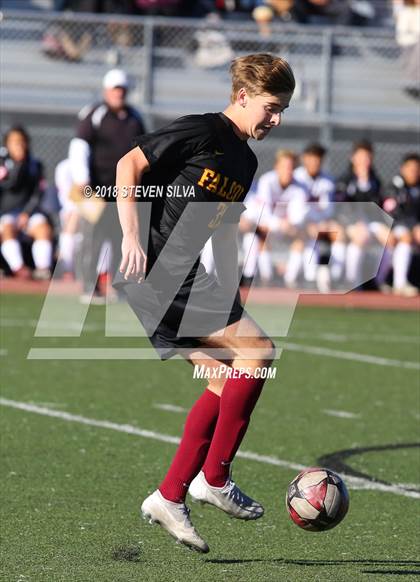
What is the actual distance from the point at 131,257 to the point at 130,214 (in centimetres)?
17

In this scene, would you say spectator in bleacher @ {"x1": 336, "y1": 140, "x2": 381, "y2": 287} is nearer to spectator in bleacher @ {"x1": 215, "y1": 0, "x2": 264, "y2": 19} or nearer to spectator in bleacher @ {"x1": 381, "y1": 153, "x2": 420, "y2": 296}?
spectator in bleacher @ {"x1": 381, "y1": 153, "x2": 420, "y2": 296}

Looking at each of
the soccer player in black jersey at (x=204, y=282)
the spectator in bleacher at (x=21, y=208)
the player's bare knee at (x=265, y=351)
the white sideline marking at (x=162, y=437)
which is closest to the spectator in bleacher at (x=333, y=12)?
the spectator in bleacher at (x=21, y=208)

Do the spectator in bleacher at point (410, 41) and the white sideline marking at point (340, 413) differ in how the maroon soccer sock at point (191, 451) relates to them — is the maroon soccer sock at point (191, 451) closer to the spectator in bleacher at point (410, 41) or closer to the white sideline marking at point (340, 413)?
the white sideline marking at point (340, 413)

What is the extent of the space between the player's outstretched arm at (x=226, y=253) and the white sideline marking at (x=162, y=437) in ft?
5.56

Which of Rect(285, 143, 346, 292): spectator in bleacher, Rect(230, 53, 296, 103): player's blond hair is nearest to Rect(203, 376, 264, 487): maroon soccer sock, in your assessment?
Rect(230, 53, 296, 103): player's blond hair

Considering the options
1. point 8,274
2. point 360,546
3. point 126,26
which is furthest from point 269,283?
point 360,546

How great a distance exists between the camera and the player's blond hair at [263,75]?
5020mm

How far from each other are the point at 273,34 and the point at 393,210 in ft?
11.1

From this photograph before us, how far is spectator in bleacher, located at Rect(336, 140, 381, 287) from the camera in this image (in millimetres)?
14812

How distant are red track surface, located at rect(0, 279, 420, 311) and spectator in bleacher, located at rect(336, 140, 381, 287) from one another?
1.08 feet

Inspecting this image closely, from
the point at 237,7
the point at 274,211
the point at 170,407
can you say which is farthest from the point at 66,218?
the point at 170,407

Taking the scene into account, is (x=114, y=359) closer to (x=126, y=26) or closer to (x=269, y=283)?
(x=269, y=283)

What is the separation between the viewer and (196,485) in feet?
17.4

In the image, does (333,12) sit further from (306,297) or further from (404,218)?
(306,297)
